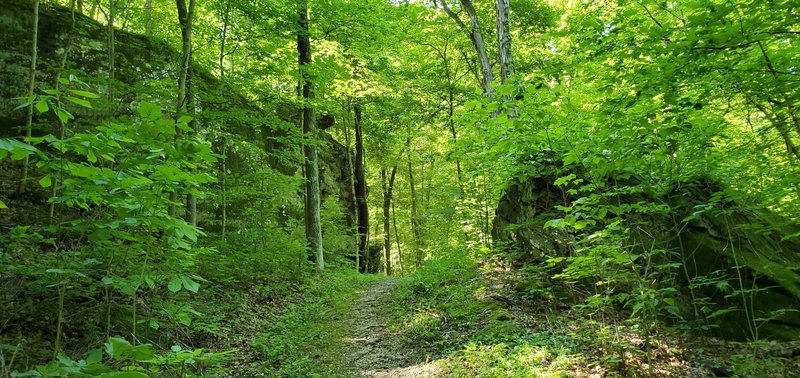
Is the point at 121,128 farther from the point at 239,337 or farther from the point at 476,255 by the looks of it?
the point at 476,255

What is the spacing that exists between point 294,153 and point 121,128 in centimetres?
821

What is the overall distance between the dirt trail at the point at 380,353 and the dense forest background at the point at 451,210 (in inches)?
2.4

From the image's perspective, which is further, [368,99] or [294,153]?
[368,99]

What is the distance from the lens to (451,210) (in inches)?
499

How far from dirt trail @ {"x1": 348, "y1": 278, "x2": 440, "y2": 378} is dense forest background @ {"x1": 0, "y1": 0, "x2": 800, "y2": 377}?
6 cm

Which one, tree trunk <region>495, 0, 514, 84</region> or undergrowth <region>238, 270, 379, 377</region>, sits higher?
tree trunk <region>495, 0, 514, 84</region>

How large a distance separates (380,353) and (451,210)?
6848mm

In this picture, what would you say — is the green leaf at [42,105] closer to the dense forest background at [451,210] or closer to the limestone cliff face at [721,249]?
the dense forest background at [451,210]

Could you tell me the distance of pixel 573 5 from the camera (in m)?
11.3

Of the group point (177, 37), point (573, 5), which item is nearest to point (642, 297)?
point (573, 5)

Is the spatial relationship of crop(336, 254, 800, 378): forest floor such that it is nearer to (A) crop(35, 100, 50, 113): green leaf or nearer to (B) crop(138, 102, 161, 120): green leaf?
Answer: (B) crop(138, 102, 161, 120): green leaf

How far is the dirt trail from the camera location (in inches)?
218

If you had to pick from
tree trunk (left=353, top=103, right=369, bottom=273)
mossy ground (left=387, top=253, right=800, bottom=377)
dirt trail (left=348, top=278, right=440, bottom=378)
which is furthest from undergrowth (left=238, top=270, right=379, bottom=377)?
tree trunk (left=353, top=103, right=369, bottom=273)

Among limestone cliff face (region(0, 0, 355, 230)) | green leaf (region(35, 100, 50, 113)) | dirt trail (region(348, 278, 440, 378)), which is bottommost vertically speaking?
dirt trail (region(348, 278, 440, 378))
